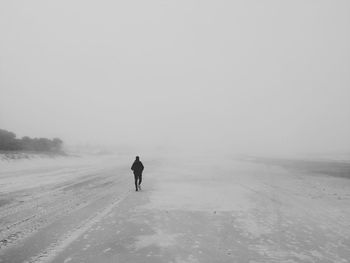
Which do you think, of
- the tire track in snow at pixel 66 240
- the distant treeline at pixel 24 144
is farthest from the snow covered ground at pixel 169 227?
the distant treeline at pixel 24 144

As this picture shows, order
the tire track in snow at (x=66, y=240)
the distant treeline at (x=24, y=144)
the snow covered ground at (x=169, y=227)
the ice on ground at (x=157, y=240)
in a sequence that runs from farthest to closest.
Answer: the distant treeline at (x=24, y=144), the ice on ground at (x=157, y=240), the snow covered ground at (x=169, y=227), the tire track in snow at (x=66, y=240)

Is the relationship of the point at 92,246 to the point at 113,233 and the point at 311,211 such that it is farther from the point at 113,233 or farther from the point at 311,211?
the point at 311,211

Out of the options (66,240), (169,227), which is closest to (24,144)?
(169,227)

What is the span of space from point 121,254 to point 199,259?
186 centimetres

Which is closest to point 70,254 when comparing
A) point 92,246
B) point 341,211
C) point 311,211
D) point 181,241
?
point 92,246

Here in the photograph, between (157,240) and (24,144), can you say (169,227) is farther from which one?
(24,144)

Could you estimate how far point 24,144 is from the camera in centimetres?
4919

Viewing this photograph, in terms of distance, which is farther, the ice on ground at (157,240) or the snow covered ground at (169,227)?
the ice on ground at (157,240)

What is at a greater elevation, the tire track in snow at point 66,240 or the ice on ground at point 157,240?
the tire track in snow at point 66,240

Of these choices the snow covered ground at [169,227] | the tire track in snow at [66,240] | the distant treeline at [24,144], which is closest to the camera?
the tire track in snow at [66,240]

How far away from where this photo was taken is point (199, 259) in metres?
6.79

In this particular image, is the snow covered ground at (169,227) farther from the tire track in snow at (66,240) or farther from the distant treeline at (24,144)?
the distant treeline at (24,144)

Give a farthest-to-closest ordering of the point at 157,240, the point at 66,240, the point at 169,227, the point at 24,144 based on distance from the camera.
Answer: the point at 24,144, the point at 169,227, the point at 157,240, the point at 66,240

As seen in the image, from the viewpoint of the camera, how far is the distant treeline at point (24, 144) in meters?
43.7
